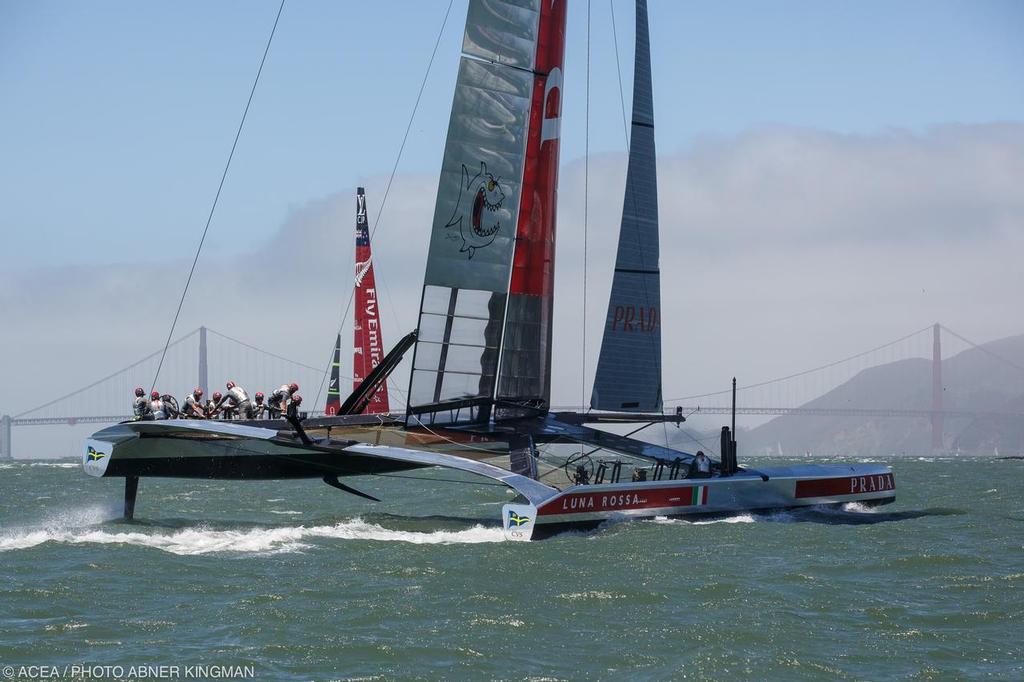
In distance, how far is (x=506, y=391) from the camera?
43.9ft

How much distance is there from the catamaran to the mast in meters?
0.02

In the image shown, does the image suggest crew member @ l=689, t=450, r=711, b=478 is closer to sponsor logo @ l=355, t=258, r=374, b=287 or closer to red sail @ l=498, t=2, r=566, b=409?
red sail @ l=498, t=2, r=566, b=409

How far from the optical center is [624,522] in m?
11.9

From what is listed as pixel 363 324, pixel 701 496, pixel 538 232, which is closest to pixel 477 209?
pixel 538 232

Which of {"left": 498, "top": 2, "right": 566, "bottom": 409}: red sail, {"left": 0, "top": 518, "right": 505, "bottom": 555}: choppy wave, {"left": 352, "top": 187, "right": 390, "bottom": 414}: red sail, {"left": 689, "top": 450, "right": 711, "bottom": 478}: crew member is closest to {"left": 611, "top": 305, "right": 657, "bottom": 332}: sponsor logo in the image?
{"left": 498, "top": 2, "right": 566, "bottom": 409}: red sail

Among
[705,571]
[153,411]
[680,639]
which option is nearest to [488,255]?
[153,411]

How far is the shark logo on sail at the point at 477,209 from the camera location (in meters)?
12.6

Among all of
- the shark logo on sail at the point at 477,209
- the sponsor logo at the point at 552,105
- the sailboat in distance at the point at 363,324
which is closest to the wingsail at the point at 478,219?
the shark logo on sail at the point at 477,209

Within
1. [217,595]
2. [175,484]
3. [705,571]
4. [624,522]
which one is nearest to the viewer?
[217,595]

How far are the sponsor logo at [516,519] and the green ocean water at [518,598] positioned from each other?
0.17m

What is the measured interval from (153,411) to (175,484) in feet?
37.3

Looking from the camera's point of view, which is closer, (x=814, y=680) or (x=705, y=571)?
(x=814, y=680)

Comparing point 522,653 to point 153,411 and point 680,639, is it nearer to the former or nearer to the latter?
point 680,639

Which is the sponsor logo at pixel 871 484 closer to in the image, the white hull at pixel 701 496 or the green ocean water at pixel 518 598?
the white hull at pixel 701 496
